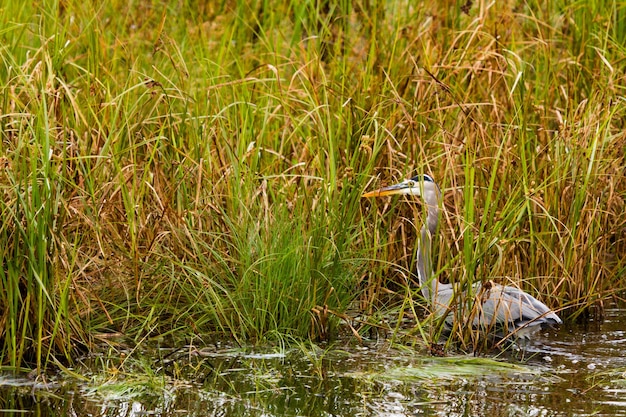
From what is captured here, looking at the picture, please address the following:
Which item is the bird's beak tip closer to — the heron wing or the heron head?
the heron head

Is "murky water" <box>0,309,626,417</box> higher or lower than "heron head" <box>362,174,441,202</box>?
lower

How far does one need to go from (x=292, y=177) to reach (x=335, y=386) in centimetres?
174

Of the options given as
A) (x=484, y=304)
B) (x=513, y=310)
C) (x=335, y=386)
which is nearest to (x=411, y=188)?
(x=484, y=304)

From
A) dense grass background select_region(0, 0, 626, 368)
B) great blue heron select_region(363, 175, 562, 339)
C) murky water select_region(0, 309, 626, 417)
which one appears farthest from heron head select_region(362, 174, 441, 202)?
murky water select_region(0, 309, 626, 417)

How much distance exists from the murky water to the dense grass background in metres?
0.24

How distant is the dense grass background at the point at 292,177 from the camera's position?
5.16 m

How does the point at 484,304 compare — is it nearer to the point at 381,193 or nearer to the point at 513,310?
the point at 513,310

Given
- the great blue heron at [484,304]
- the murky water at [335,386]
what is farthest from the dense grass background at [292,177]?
the murky water at [335,386]

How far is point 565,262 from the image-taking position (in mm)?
5840

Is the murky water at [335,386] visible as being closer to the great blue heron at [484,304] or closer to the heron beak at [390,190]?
the great blue heron at [484,304]

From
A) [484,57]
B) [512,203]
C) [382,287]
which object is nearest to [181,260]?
[382,287]

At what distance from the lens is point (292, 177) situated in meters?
6.27

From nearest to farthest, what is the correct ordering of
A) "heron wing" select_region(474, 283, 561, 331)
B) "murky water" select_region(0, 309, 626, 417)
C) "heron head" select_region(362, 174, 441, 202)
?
"murky water" select_region(0, 309, 626, 417) → "heron wing" select_region(474, 283, 561, 331) → "heron head" select_region(362, 174, 441, 202)

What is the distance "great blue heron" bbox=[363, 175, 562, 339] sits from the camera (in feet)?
17.0
